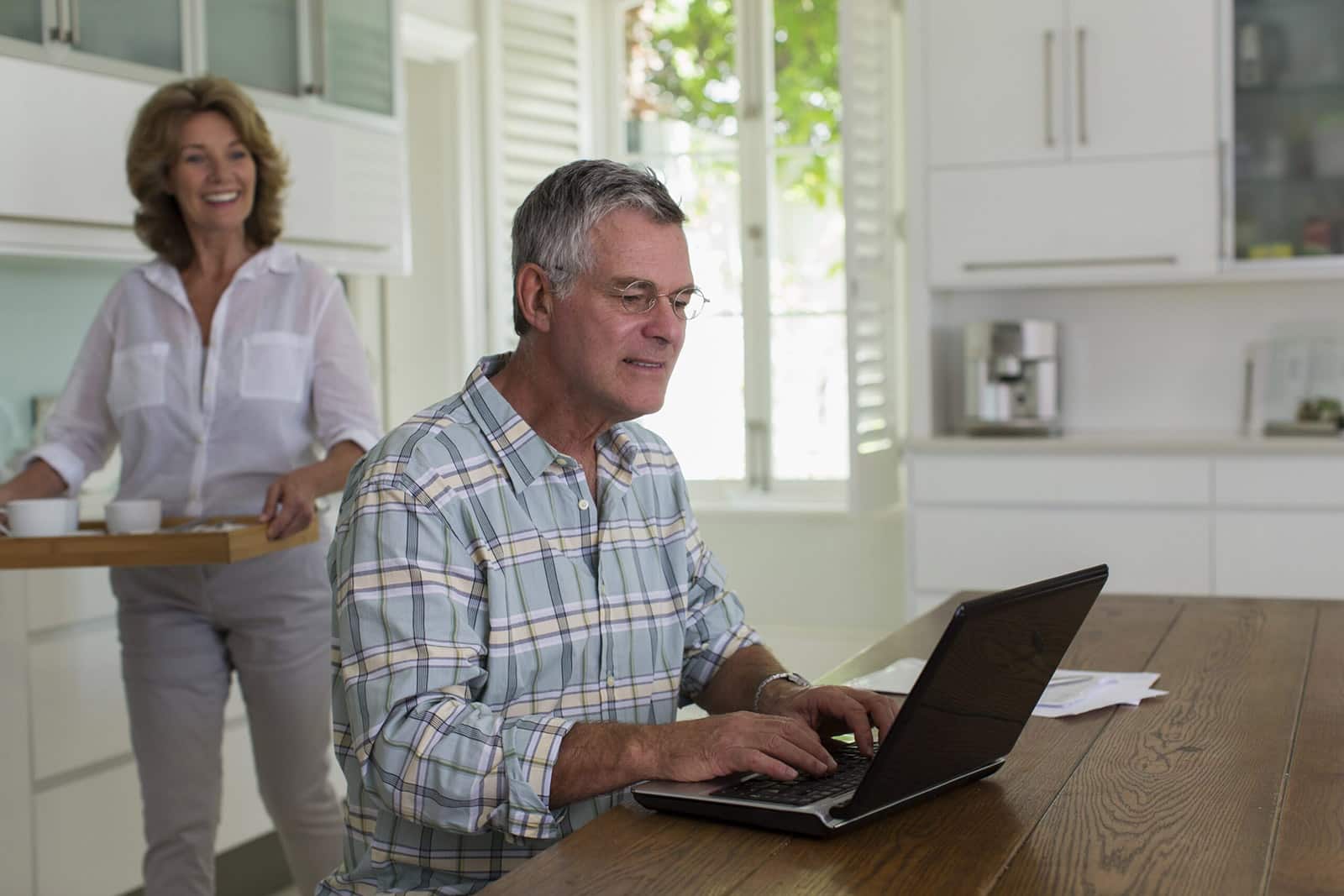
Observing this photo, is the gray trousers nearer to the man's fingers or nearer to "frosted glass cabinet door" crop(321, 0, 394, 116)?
the man's fingers

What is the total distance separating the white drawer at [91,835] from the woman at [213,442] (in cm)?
65

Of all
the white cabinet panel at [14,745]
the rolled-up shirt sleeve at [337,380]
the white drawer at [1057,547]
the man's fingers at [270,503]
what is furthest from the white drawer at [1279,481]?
the white cabinet panel at [14,745]

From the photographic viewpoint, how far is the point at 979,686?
1265 mm

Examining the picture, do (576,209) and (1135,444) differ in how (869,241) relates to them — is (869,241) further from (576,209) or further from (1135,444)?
(576,209)

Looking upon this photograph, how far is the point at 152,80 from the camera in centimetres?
298

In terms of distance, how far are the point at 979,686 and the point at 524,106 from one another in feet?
13.3

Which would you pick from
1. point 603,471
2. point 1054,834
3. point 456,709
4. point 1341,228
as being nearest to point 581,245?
point 603,471

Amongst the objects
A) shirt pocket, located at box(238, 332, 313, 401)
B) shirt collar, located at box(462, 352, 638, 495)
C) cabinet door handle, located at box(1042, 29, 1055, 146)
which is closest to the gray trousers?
shirt pocket, located at box(238, 332, 313, 401)

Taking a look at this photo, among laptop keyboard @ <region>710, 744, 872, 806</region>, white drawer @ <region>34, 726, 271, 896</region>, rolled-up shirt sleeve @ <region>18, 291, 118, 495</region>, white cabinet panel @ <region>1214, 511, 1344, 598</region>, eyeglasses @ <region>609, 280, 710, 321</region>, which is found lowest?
white drawer @ <region>34, 726, 271, 896</region>

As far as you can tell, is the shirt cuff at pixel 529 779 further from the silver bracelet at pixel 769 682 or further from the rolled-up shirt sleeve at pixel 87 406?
the rolled-up shirt sleeve at pixel 87 406

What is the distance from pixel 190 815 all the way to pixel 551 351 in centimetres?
126

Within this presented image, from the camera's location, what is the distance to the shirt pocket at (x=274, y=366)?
2.52 m

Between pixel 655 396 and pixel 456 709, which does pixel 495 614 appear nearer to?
pixel 456 709

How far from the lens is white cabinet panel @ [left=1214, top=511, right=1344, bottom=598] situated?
371 centimetres
